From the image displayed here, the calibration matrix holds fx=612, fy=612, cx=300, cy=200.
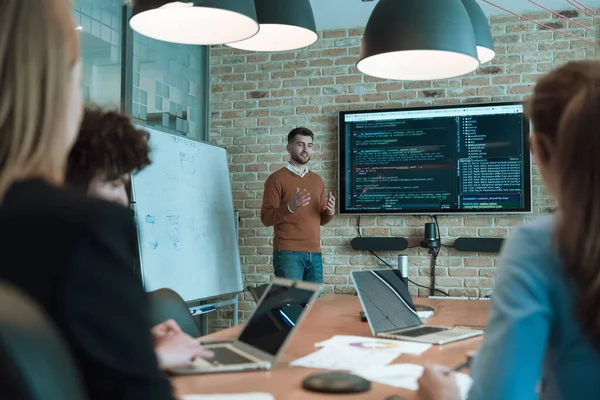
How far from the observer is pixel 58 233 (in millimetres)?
577

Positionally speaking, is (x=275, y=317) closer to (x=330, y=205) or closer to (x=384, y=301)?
(x=384, y=301)

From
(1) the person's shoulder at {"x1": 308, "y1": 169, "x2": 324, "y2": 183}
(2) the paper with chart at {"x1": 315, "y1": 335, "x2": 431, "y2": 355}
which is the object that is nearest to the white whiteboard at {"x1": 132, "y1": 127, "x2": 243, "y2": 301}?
(1) the person's shoulder at {"x1": 308, "y1": 169, "x2": 324, "y2": 183}

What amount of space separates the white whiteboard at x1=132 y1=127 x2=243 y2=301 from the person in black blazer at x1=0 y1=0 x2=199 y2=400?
2.90 metres

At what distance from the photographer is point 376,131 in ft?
15.2

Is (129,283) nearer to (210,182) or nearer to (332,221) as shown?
(210,182)

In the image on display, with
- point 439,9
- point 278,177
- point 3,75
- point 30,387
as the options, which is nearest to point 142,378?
point 30,387

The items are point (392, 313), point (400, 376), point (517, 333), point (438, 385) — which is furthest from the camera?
point (392, 313)

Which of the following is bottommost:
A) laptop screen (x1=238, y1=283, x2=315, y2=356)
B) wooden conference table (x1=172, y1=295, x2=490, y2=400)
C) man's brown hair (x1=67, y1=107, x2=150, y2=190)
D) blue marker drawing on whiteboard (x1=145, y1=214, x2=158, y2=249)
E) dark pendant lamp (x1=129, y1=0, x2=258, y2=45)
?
wooden conference table (x1=172, y1=295, x2=490, y2=400)

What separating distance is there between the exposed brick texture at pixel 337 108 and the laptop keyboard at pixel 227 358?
10.3 feet

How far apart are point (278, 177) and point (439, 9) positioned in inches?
94.5

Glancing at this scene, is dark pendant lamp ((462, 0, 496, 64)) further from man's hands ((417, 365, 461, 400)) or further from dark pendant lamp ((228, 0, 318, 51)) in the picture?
man's hands ((417, 365, 461, 400))

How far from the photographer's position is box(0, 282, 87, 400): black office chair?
1.22ft

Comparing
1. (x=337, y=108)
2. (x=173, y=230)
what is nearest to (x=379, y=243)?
(x=337, y=108)

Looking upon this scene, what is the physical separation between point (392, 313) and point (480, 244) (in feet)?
8.53
